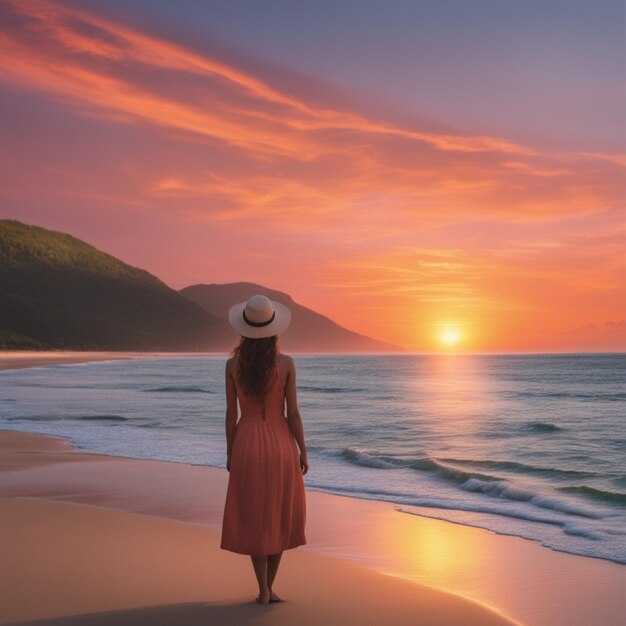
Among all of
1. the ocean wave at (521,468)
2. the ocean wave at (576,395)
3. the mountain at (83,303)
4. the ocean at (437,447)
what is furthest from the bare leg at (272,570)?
the mountain at (83,303)

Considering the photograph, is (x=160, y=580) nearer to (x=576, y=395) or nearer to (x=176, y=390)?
(x=176, y=390)

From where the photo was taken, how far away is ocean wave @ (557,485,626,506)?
10867mm

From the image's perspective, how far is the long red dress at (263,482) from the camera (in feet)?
17.8

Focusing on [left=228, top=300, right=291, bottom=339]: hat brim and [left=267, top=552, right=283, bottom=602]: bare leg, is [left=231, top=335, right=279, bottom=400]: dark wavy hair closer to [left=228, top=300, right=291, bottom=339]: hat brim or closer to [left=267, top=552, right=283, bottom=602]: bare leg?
[left=228, top=300, right=291, bottom=339]: hat brim

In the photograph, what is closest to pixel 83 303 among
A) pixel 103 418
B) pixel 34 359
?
pixel 34 359

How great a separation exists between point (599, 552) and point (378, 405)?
22.9 meters

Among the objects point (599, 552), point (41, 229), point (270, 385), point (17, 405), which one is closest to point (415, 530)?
point (599, 552)

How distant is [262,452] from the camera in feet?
17.9

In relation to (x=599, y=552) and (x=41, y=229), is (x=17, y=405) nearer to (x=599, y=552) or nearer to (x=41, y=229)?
(x=599, y=552)

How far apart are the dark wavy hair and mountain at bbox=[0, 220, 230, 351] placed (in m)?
119

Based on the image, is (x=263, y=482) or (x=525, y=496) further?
(x=525, y=496)

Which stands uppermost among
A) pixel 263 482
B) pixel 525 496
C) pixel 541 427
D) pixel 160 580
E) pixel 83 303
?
pixel 83 303

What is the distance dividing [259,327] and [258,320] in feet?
0.15

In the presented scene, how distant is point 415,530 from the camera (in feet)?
27.7
